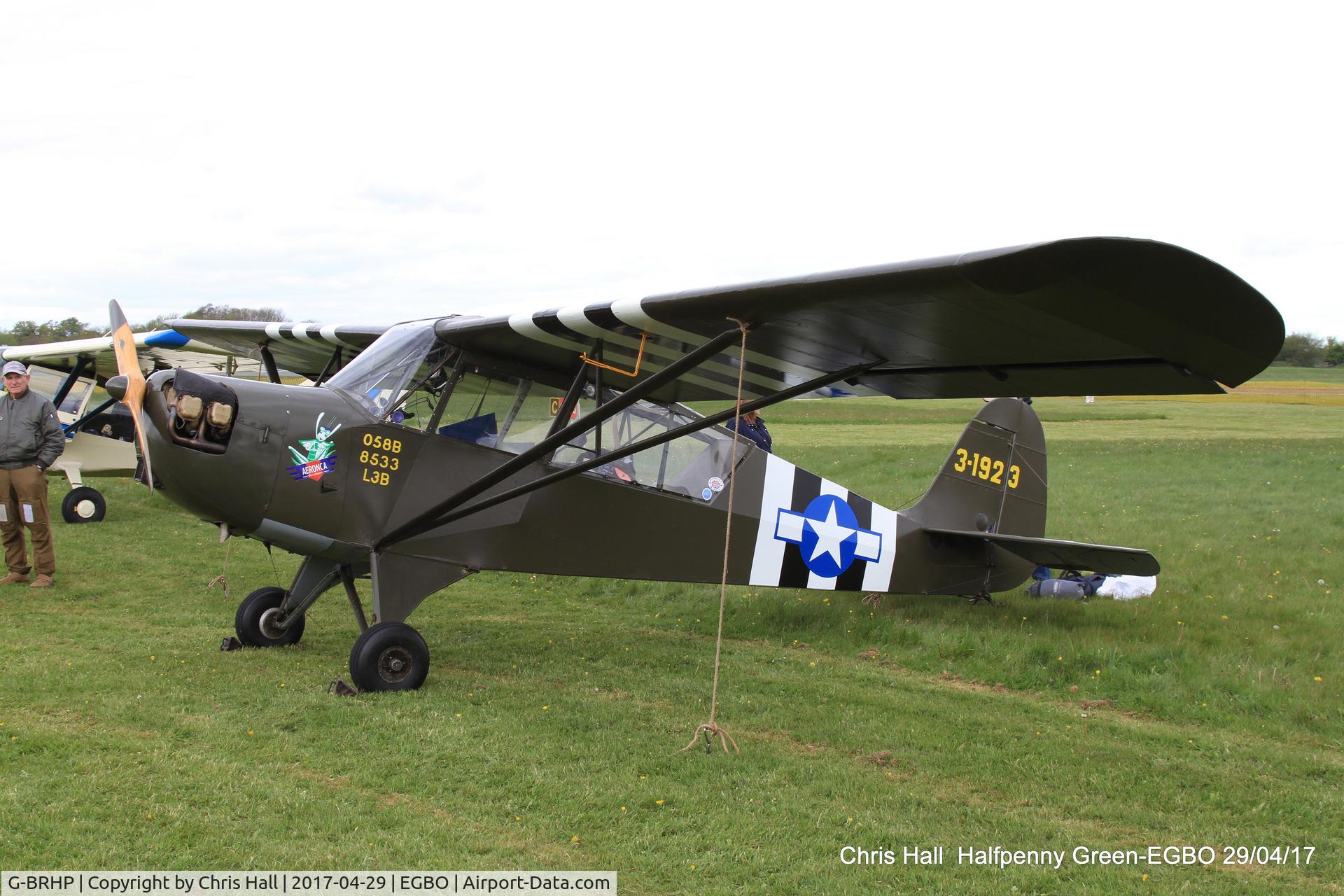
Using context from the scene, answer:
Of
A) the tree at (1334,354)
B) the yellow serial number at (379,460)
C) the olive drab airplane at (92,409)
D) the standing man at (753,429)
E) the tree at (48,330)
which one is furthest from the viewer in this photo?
the tree at (1334,354)

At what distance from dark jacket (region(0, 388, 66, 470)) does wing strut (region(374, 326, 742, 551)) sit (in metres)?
5.04

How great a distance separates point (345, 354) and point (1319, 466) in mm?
16445

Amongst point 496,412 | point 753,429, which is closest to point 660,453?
point 496,412

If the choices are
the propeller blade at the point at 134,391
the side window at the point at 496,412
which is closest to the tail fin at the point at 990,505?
the side window at the point at 496,412

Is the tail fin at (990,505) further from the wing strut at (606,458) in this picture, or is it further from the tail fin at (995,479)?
the wing strut at (606,458)

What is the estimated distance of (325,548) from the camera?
6645 mm

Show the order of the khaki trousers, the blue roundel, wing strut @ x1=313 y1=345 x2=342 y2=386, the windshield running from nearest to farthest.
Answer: the windshield → the blue roundel → wing strut @ x1=313 y1=345 x2=342 y2=386 → the khaki trousers

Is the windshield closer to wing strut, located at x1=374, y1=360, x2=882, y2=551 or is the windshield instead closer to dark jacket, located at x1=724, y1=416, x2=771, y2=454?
wing strut, located at x1=374, y1=360, x2=882, y2=551

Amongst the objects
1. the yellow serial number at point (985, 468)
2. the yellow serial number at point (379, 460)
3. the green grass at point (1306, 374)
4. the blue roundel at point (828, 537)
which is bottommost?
the blue roundel at point (828, 537)

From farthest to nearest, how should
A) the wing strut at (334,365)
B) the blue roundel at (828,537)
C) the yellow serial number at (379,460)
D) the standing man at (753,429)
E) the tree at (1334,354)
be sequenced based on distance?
the tree at (1334,354) < the standing man at (753,429) < the wing strut at (334,365) < the blue roundel at (828,537) < the yellow serial number at (379,460)

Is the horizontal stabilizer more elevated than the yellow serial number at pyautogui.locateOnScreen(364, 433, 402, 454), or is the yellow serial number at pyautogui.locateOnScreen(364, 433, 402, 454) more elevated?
the yellow serial number at pyautogui.locateOnScreen(364, 433, 402, 454)

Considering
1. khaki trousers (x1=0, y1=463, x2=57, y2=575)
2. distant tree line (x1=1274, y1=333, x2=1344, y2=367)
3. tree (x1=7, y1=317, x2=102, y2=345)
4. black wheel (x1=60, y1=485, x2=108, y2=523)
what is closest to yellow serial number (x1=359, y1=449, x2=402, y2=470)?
khaki trousers (x1=0, y1=463, x2=57, y2=575)

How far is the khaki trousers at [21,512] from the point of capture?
9430 millimetres

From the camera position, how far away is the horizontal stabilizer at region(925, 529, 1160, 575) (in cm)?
740
